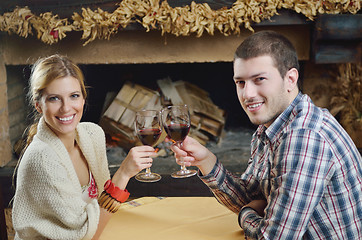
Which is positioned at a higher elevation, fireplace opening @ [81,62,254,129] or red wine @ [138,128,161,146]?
red wine @ [138,128,161,146]

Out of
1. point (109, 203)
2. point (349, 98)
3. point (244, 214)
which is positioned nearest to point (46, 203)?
point (109, 203)

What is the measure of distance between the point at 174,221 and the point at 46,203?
0.47 meters

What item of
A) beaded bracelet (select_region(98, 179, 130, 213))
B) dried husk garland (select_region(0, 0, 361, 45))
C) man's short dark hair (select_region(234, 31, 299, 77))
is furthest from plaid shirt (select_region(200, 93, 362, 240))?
dried husk garland (select_region(0, 0, 361, 45))

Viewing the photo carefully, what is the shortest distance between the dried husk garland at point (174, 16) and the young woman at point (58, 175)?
1140 millimetres

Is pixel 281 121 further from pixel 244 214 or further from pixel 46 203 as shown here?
pixel 46 203

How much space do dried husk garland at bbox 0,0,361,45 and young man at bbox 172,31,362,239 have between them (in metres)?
1.40

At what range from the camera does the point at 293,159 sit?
1354mm

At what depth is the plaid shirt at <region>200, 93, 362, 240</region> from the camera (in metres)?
1.34

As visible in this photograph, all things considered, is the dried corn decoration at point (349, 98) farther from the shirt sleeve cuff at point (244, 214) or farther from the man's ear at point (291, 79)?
the shirt sleeve cuff at point (244, 214)

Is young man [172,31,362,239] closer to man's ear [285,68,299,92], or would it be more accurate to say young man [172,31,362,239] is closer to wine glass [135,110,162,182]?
man's ear [285,68,299,92]

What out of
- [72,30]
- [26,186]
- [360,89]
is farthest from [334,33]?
[26,186]

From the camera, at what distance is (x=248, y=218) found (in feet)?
4.81

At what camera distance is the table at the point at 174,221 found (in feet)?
4.77

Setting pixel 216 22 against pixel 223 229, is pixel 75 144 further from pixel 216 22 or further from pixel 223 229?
pixel 216 22
